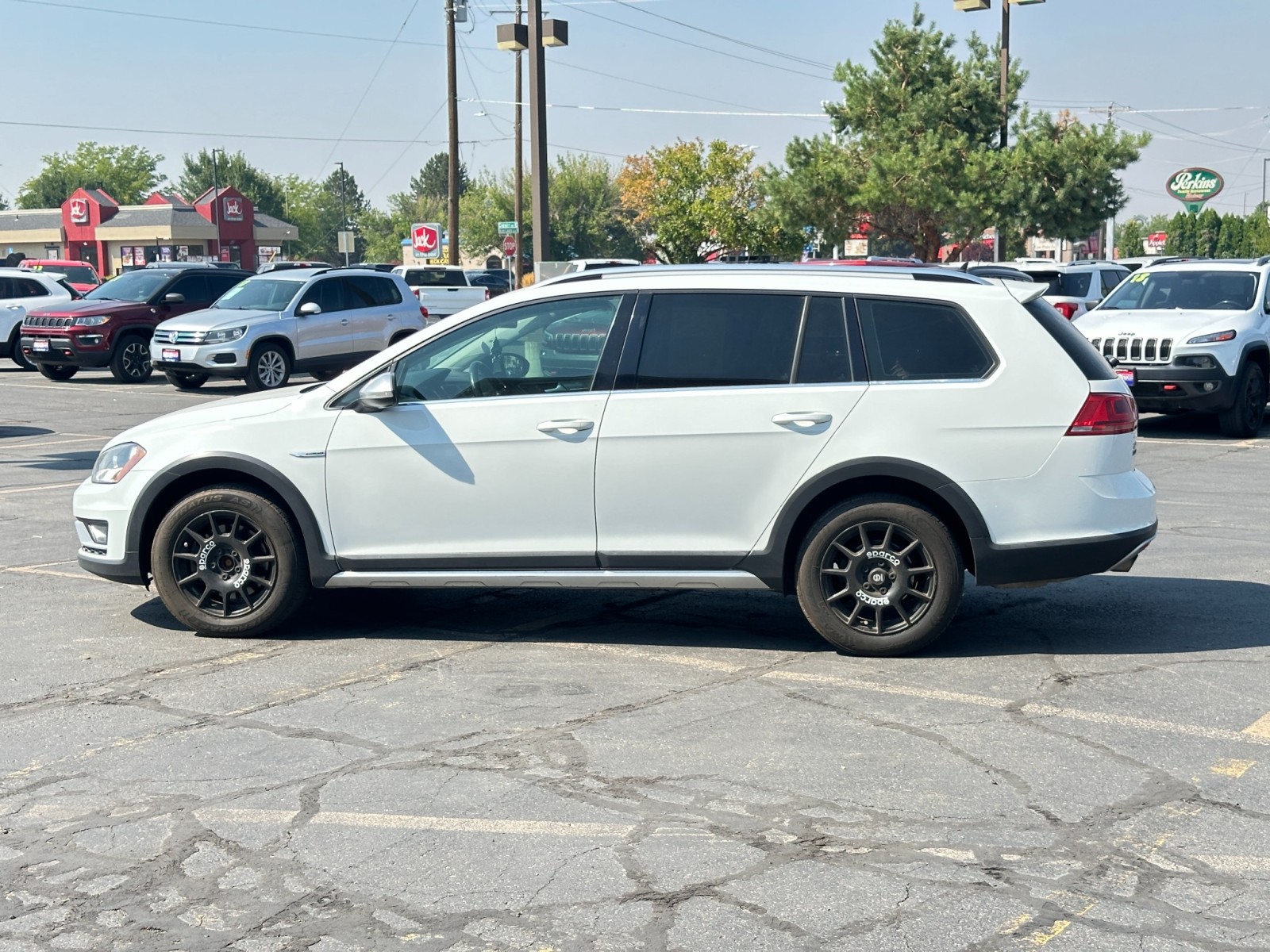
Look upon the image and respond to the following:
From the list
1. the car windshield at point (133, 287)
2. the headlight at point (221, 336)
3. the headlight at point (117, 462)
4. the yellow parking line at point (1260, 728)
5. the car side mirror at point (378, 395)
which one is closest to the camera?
the yellow parking line at point (1260, 728)

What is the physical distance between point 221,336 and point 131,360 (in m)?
3.77

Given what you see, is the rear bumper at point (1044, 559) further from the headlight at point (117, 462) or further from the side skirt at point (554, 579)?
the headlight at point (117, 462)

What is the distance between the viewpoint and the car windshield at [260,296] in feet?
74.3

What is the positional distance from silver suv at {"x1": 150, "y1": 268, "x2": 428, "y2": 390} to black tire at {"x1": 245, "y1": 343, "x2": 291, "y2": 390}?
12 mm

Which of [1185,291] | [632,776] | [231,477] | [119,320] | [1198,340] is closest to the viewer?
[632,776]

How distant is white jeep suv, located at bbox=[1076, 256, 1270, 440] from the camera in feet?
50.6

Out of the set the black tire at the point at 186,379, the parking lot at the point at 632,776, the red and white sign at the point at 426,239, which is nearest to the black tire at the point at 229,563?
the parking lot at the point at 632,776

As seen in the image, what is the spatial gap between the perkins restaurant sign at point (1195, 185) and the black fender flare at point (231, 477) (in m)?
55.0

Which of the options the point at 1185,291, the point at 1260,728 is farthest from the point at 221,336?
the point at 1260,728

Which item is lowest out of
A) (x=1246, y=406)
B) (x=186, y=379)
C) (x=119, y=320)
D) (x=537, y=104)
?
(x=1246, y=406)

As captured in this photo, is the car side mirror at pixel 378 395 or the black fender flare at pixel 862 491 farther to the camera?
the car side mirror at pixel 378 395

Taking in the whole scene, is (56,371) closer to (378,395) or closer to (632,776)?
(378,395)

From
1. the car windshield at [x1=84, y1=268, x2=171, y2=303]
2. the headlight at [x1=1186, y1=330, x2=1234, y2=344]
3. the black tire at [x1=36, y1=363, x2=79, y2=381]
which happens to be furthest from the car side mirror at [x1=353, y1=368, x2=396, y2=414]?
the black tire at [x1=36, y1=363, x2=79, y2=381]

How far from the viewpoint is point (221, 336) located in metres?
21.9
